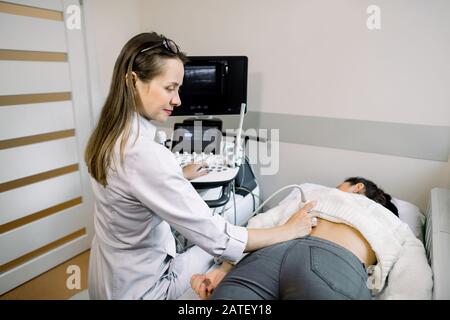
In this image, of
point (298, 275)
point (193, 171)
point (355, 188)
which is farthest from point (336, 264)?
point (193, 171)

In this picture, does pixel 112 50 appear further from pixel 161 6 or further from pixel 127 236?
pixel 127 236

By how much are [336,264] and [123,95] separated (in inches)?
33.4

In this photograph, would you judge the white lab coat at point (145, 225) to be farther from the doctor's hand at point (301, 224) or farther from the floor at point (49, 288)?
the floor at point (49, 288)

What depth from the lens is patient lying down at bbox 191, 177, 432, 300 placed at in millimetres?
917

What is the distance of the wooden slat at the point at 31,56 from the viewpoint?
168cm

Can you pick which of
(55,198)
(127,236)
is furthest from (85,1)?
(127,236)

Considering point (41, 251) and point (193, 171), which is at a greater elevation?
point (193, 171)

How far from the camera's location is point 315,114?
1.92 metres

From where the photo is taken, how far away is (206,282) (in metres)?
1.01

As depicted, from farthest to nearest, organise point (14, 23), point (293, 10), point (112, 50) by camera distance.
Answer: point (112, 50) < point (293, 10) < point (14, 23)

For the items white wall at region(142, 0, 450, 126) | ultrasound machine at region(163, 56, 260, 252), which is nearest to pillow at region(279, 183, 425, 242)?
white wall at region(142, 0, 450, 126)

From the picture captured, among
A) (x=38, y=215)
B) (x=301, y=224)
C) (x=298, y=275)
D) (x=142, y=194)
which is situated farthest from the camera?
(x=38, y=215)

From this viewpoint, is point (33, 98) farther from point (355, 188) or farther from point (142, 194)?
point (355, 188)

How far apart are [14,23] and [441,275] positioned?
228 cm
